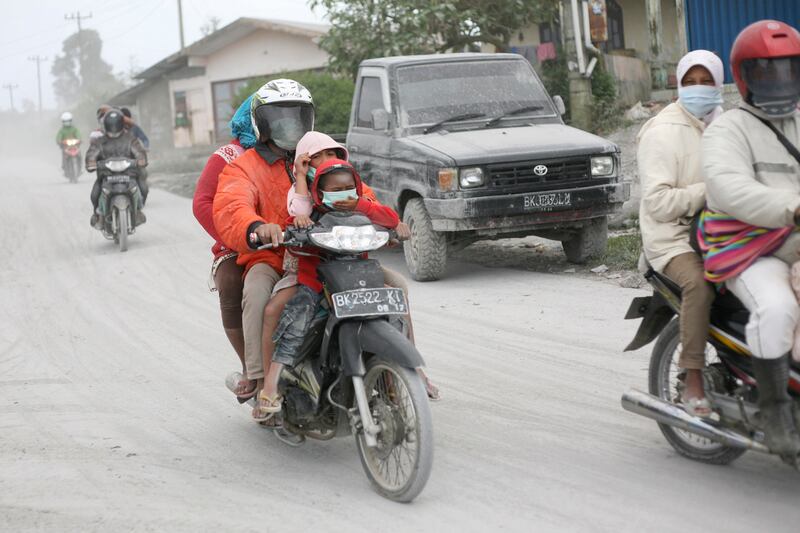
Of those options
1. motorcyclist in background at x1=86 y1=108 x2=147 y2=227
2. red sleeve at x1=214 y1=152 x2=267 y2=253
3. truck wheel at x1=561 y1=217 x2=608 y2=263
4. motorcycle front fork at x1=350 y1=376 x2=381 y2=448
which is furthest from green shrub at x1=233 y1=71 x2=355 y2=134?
motorcycle front fork at x1=350 y1=376 x2=381 y2=448

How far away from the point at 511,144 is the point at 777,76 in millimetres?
5817

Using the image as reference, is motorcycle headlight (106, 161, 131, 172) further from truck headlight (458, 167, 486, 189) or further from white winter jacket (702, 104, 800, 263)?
white winter jacket (702, 104, 800, 263)

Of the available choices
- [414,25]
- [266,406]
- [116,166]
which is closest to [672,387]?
[266,406]

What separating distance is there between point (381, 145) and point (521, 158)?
1799 millimetres

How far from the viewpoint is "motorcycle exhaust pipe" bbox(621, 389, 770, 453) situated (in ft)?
14.3

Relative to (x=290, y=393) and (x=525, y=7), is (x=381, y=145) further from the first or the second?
(x=525, y=7)

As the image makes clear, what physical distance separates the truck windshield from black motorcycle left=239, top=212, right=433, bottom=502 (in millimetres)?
5996

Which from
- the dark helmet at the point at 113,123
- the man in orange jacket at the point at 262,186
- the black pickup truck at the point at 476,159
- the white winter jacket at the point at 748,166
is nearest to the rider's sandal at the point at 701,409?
the white winter jacket at the point at 748,166

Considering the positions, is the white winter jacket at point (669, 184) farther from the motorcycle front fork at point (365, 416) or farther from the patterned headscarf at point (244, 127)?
the patterned headscarf at point (244, 127)

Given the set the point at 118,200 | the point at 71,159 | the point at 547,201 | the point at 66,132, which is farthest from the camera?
the point at 66,132

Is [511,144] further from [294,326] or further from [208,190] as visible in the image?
[294,326]

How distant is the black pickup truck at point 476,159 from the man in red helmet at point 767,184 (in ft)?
17.8

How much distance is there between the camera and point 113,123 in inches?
605

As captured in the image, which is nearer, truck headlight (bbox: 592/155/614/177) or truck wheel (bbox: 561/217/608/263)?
truck headlight (bbox: 592/155/614/177)
